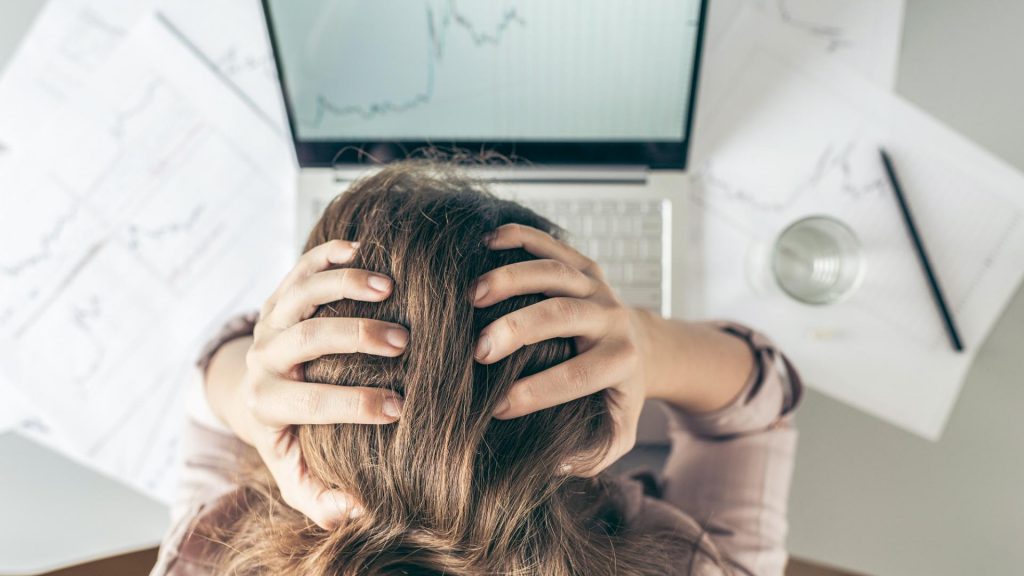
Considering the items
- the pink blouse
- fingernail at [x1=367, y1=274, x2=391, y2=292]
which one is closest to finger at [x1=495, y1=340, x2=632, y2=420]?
fingernail at [x1=367, y1=274, x2=391, y2=292]

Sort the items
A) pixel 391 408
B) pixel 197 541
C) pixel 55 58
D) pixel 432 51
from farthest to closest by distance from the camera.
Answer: pixel 55 58 → pixel 432 51 → pixel 197 541 → pixel 391 408

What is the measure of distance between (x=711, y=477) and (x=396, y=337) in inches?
16.1

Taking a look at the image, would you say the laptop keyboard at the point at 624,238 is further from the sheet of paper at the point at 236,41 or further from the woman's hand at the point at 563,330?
the sheet of paper at the point at 236,41

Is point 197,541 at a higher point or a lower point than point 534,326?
lower

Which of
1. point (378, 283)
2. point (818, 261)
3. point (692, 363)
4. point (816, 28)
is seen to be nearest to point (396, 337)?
point (378, 283)

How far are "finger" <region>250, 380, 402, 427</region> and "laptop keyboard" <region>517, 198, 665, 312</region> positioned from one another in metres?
0.40

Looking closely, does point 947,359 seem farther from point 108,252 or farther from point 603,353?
point 108,252

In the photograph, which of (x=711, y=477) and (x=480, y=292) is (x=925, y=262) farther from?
(x=480, y=292)

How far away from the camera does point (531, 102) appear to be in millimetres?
665

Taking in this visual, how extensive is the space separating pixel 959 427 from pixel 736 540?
1.18 feet

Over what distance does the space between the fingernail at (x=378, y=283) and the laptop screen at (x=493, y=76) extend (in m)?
0.36

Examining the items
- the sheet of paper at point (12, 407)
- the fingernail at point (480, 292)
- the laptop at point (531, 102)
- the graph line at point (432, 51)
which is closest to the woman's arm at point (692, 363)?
the laptop at point (531, 102)

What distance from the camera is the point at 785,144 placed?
0.71 m

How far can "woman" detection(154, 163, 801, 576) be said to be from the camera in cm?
35
